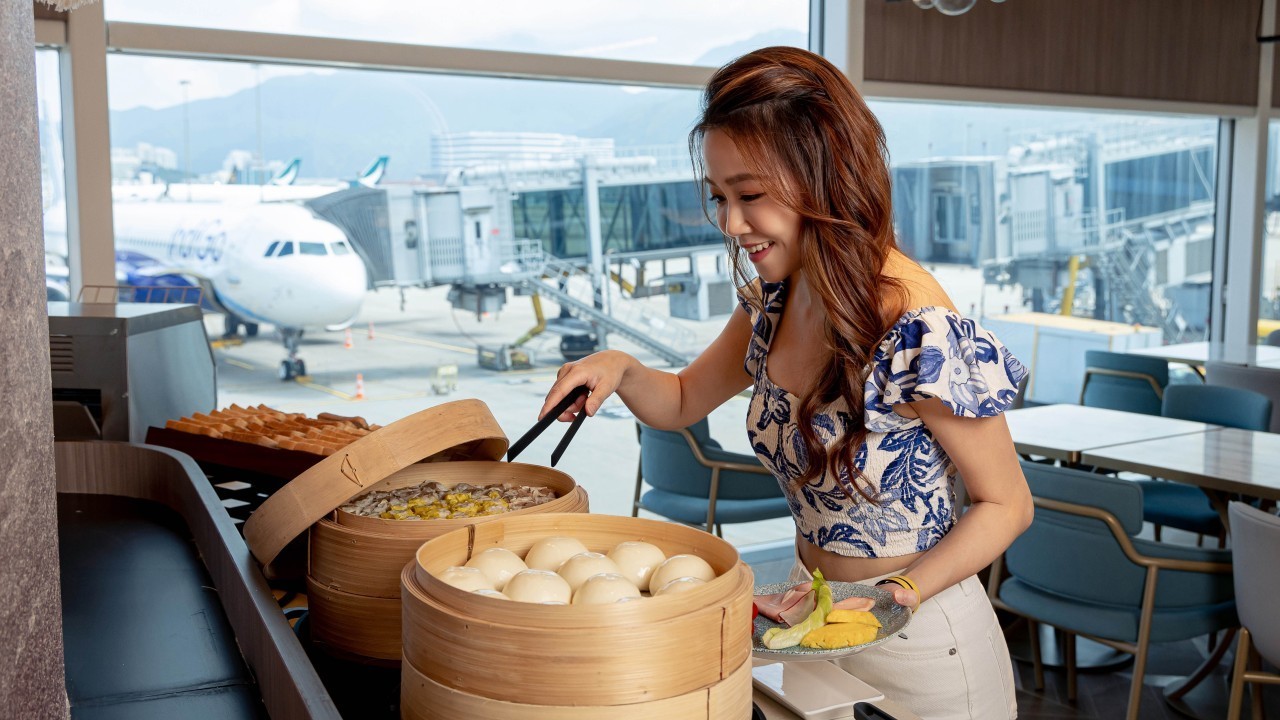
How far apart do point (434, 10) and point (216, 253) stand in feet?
4.33

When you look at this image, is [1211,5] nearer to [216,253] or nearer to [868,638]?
[216,253]

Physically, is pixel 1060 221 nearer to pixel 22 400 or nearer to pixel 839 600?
pixel 839 600

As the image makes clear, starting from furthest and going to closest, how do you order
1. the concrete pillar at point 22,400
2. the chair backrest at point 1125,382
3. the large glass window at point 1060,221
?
the large glass window at point 1060,221 → the chair backrest at point 1125,382 → the concrete pillar at point 22,400

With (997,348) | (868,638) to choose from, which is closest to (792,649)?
(868,638)

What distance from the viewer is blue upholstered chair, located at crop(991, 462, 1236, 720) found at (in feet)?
9.49

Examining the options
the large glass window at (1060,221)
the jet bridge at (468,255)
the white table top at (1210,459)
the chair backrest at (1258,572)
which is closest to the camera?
the chair backrest at (1258,572)

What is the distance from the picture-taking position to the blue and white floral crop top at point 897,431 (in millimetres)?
1404

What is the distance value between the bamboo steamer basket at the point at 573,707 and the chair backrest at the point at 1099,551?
224 centimetres

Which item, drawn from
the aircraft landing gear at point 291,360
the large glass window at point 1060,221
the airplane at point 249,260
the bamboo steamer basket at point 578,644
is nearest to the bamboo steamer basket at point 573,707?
the bamboo steamer basket at point 578,644

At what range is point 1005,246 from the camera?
6148 mm

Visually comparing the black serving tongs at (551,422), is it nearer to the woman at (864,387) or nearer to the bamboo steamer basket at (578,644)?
the woman at (864,387)

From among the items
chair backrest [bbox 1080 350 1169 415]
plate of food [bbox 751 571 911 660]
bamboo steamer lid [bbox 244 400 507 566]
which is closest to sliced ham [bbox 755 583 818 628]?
plate of food [bbox 751 571 911 660]

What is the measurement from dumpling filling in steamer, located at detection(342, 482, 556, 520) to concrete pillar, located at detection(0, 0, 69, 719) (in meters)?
0.44

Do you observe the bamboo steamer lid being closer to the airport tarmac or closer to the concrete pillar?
the concrete pillar
